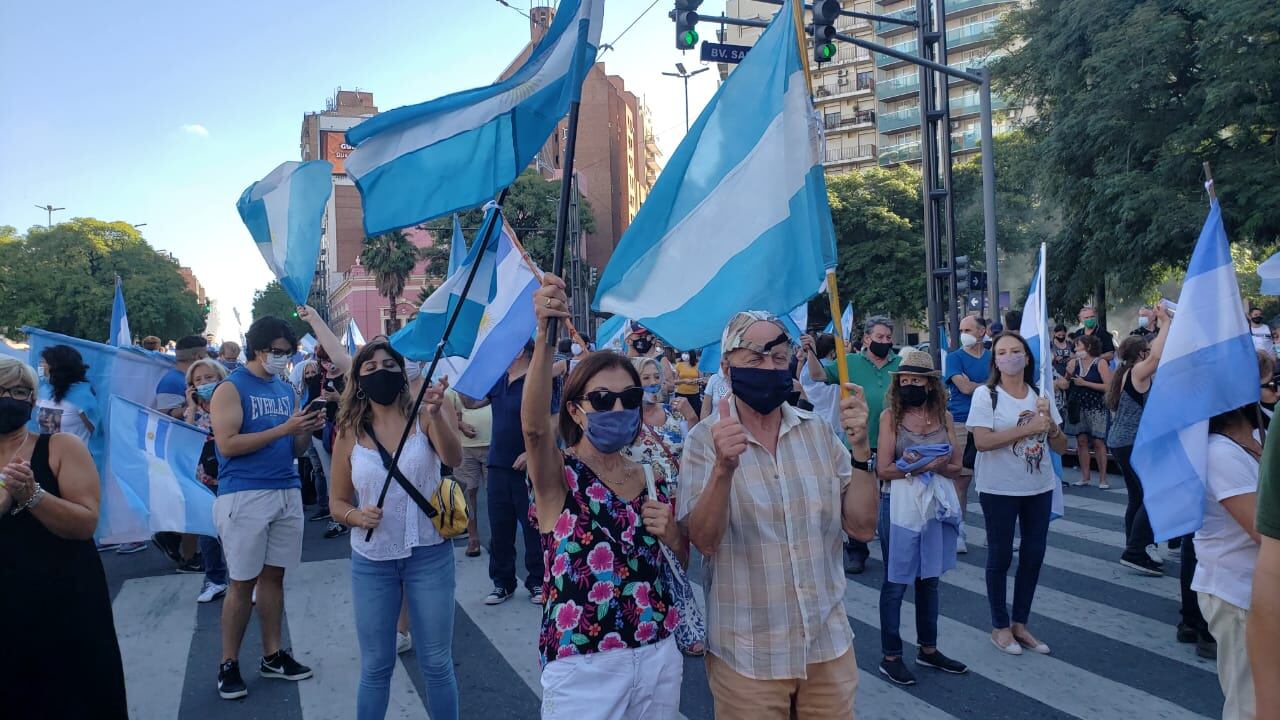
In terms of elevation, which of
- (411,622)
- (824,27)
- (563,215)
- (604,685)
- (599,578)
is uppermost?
(824,27)

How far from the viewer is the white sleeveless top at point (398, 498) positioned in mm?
3742

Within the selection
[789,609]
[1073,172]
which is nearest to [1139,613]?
[789,609]

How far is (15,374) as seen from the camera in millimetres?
3166

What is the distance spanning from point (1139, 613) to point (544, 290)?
5.16 m

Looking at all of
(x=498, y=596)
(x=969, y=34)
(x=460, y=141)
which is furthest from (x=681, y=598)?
(x=969, y=34)

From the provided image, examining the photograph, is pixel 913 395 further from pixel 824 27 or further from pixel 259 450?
pixel 824 27

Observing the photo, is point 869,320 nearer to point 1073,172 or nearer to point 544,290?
point 544,290

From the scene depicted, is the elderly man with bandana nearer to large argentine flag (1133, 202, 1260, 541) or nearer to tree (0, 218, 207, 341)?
large argentine flag (1133, 202, 1260, 541)

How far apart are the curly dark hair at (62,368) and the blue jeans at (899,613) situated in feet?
15.4

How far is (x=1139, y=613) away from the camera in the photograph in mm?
5766

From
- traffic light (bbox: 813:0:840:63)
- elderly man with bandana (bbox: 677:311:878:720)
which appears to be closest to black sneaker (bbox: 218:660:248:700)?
elderly man with bandana (bbox: 677:311:878:720)

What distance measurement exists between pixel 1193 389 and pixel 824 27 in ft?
28.0

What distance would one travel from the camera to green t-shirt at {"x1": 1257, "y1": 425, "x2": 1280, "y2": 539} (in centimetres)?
170

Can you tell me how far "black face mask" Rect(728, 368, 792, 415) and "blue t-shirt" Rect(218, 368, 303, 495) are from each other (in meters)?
3.05
